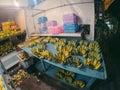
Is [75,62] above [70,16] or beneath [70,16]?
beneath

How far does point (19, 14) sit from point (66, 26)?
10.7 ft

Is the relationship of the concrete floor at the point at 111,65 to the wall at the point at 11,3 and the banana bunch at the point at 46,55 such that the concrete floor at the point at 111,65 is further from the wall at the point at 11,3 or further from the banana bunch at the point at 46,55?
the wall at the point at 11,3

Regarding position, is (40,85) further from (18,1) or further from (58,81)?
(18,1)

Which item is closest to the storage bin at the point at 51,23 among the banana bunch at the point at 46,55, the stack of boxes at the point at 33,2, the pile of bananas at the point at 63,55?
the stack of boxes at the point at 33,2

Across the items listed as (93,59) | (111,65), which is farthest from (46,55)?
(111,65)

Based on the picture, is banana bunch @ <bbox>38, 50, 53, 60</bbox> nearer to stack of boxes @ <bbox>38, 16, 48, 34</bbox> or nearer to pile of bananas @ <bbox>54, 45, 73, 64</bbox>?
pile of bananas @ <bbox>54, 45, 73, 64</bbox>

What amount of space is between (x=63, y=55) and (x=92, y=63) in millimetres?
878

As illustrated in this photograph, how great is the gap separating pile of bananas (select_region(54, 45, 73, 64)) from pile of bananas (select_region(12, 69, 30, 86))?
5.50ft

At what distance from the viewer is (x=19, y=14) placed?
296 inches

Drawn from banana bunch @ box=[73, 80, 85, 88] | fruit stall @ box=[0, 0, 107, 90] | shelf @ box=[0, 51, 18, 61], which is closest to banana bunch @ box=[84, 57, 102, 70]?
fruit stall @ box=[0, 0, 107, 90]

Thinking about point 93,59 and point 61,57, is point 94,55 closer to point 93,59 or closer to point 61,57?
point 93,59

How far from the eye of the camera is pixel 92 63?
333cm

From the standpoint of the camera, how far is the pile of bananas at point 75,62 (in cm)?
→ 336

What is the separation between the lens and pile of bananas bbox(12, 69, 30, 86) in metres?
4.63
